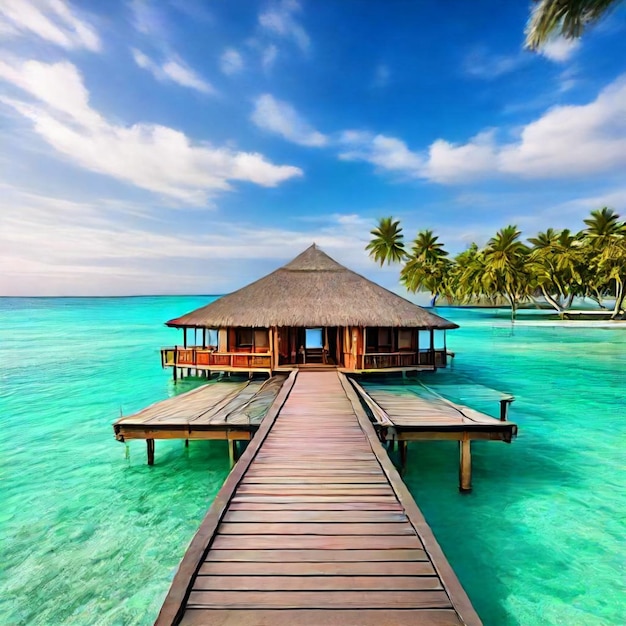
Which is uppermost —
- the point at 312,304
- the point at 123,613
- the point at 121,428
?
the point at 312,304

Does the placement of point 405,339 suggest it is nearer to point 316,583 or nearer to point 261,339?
point 261,339

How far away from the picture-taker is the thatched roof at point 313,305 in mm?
15555

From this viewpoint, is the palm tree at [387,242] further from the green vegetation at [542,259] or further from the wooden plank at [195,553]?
the wooden plank at [195,553]

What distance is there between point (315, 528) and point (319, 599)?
1033 millimetres

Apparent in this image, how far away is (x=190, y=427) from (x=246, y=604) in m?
5.90

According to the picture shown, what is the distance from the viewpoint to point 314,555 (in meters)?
3.97

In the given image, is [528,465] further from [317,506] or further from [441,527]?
[317,506]

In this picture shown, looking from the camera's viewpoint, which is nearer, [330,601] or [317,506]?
[330,601]

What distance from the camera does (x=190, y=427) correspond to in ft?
29.0

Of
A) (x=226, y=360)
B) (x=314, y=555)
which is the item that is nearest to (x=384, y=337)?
(x=226, y=360)

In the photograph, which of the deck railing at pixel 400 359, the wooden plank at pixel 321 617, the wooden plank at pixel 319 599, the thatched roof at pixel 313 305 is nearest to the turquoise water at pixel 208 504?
the deck railing at pixel 400 359

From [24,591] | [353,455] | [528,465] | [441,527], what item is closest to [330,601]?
[353,455]

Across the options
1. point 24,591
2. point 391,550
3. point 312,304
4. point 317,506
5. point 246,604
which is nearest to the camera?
point 246,604

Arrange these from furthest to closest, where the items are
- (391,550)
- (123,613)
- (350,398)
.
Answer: (350,398), (123,613), (391,550)
